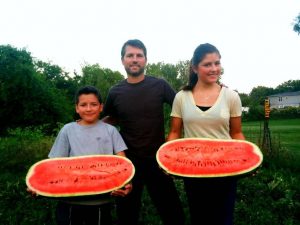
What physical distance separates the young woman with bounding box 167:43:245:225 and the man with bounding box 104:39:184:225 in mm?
379

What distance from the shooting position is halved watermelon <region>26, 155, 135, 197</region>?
2535mm

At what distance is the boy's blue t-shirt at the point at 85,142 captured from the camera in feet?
9.25

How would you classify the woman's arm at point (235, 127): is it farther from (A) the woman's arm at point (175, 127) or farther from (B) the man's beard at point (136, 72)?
(B) the man's beard at point (136, 72)

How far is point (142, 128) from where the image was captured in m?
3.13

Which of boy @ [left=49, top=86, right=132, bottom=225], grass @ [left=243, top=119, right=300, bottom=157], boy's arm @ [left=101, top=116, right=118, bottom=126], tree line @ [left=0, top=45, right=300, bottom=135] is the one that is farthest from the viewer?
tree line @ [left=0, top=45, right=300, bottom=135]

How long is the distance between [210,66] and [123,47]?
0.95 metres

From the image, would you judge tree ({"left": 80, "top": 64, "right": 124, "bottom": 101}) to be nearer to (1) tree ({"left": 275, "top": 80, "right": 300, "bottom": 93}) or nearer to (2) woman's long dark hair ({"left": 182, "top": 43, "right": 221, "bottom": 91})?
(2) woman's long dark hair ({"left": 182, "top": 43, "right": 221, "bottom": 91})

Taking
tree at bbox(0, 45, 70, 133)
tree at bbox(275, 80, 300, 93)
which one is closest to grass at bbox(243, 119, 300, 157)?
tree at bbox(0, 45, 70, 133)

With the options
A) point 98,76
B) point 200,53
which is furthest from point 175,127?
point 98,76

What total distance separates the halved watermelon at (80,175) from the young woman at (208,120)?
541 mm

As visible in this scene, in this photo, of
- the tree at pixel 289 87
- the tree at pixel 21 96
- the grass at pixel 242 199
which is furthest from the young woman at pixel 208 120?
the tree at pixel 289 87

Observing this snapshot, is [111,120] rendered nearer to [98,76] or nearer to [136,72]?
[136,72]

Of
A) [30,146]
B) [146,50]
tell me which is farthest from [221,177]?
[30,146]

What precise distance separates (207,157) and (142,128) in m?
0.75
